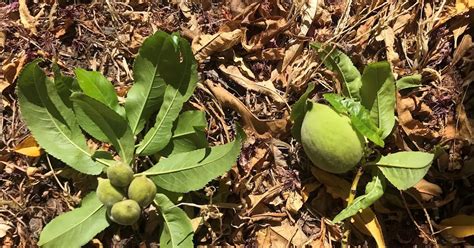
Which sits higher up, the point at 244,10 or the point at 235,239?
the point at 244,10

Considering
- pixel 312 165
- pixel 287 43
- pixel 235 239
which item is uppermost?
pixel 287 43

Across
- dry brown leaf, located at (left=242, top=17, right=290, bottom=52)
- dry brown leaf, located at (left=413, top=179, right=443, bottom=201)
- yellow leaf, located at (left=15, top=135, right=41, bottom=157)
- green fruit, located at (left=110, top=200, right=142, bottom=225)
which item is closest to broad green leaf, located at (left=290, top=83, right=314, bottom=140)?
dry brown leaf, located at (left=242, top=17, right=290, bottom=52)

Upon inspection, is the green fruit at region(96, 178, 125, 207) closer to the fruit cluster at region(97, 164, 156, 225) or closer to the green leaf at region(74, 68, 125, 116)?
the fruit cluster at region(97, 164, 156, 225)

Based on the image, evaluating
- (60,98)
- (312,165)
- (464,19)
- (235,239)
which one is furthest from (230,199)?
(464,19)

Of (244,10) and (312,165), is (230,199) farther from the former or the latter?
(244,10)

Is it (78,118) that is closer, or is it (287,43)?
(78,118)

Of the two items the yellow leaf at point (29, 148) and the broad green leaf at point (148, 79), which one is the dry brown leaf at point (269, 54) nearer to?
the broad green leaf at point (148, 79)
